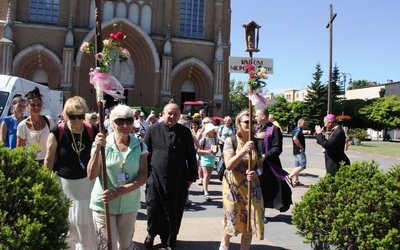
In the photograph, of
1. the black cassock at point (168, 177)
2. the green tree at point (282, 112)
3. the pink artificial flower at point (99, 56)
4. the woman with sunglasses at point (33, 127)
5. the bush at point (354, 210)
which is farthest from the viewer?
the green tree at point (282, 112)

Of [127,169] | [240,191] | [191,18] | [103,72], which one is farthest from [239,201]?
[191,18]

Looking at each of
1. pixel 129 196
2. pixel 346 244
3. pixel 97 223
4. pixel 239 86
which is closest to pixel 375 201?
pixel 346 244

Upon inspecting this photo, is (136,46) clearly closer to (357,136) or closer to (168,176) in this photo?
(357,136)

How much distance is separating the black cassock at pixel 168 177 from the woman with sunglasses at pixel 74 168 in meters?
1.26

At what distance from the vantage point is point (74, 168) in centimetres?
429

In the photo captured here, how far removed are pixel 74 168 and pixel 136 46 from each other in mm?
31610

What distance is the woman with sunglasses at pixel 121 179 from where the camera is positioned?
12.8 ft

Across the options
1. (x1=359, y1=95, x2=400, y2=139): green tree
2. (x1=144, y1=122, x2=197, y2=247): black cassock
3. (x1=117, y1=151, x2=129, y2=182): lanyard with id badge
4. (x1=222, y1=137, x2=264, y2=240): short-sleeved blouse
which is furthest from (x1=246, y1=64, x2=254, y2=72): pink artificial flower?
(x1=359, y1=95, x2=400, y2=139): green tree

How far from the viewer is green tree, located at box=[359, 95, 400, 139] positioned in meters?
49.4

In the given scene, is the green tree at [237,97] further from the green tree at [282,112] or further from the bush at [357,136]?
the bush at [357,136]

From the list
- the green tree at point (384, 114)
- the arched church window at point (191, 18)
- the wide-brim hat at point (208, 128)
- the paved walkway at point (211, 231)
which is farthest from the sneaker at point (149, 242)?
the green tree at point (384, 114)

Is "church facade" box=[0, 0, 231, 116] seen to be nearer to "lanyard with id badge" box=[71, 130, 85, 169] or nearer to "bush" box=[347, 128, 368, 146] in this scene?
"bush" box=[347, 128, 368, 146]

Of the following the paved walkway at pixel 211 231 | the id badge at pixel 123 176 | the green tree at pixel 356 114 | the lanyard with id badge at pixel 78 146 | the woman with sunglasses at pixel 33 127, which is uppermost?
the green tree at pixel 356 114

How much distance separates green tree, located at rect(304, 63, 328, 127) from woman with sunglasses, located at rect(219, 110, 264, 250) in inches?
2159
